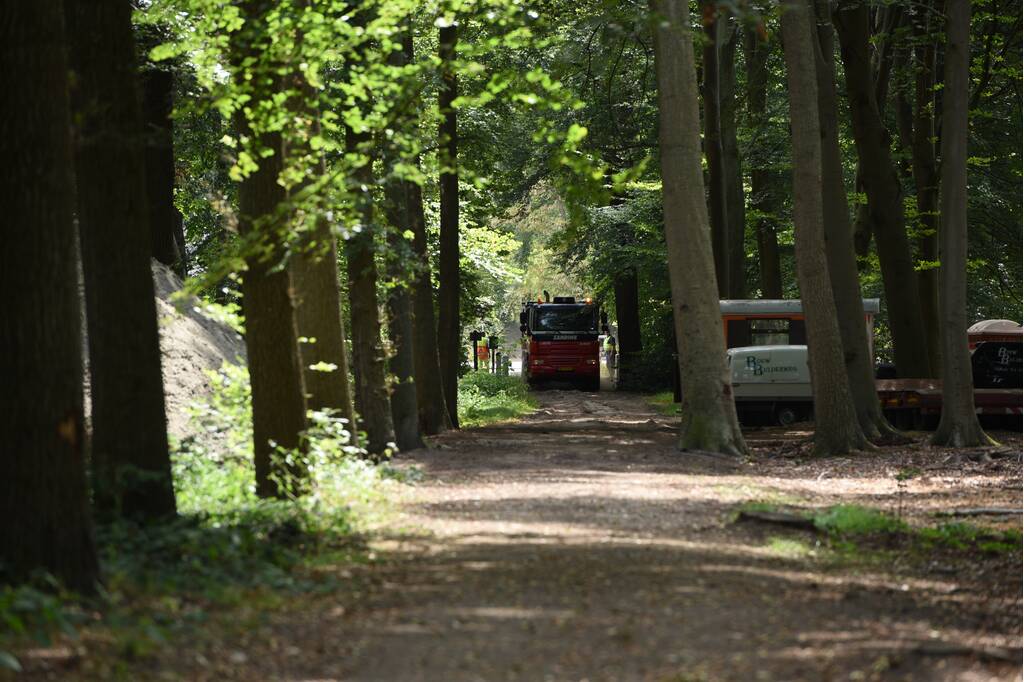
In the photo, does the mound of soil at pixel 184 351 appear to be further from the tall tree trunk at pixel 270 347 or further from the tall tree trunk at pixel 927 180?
the tall tree trunk at pixel 927 180

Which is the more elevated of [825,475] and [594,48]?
[594,48]

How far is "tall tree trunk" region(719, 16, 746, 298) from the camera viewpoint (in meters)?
29.5

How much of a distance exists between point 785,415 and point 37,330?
72.3 feet

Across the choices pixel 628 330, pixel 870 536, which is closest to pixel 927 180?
pixel 870 536

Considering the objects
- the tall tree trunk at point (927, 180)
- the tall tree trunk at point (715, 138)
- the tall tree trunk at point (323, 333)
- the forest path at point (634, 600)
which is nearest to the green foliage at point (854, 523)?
the forest path at point (634, 600)

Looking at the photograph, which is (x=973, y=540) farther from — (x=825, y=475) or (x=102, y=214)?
(x=102, y=214)

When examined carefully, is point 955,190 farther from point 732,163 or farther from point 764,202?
point 764,202

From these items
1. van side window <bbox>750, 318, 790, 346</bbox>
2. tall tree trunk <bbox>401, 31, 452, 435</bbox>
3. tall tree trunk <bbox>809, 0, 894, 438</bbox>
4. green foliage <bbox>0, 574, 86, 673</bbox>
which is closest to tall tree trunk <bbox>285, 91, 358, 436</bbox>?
green foliage <bbox>0, 574, 86, 673</bbox>

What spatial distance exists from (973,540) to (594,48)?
642 inches

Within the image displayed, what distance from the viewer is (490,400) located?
36.8m

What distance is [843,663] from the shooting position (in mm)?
6406

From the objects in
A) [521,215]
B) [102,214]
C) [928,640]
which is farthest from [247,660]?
[521,215]

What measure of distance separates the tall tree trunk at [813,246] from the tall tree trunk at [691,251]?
150 cm

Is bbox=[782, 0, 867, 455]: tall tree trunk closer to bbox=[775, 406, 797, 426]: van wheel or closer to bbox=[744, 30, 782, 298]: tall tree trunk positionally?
bbox=[775, 406, 797, 426]: van wheel
